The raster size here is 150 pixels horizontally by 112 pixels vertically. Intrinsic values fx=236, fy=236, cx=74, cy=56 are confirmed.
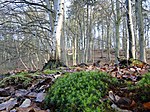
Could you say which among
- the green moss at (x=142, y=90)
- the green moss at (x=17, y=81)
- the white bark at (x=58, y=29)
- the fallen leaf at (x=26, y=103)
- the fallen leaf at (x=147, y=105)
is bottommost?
the fallen leaf at (x=26, y=103)

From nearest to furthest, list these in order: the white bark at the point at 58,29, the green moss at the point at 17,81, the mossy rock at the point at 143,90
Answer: the mossy rock at the point at 143,90 < the green moss at the point at 17,81 < the white bark at the point at 58,29

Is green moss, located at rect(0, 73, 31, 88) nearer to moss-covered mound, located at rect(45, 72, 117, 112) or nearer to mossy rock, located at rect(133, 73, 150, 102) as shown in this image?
moss-covered mound, located at rect(45, 72, 117, 112)

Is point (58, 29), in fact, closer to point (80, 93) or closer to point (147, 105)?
point (80, 93)

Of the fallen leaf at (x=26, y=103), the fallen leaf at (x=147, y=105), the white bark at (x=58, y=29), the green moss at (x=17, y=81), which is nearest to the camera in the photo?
the fallen leaf at (x=147, y=105)

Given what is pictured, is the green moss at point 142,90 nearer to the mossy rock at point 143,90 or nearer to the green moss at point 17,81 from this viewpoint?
the mossy rock at point 143,90

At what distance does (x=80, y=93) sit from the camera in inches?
70.2

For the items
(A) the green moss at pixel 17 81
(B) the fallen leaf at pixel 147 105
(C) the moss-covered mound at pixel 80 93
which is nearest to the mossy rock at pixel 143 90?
(B) the fallen leaf at pixel 147 105

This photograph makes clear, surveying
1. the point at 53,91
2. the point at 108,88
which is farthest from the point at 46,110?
the point at 108,88

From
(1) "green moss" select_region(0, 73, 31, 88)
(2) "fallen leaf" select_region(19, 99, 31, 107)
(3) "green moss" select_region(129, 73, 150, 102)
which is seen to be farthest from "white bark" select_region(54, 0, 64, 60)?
(3) "green moss" select_region(129, 73, 150, 102)

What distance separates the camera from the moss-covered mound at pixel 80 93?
1.63 m

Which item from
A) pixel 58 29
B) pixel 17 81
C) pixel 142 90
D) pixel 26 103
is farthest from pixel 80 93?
pixel 58 29

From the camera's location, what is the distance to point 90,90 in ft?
5.98

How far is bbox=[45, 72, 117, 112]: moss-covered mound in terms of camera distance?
1631mm

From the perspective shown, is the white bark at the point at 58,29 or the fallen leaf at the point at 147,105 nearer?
the fallen leaf at the point at 147,105
